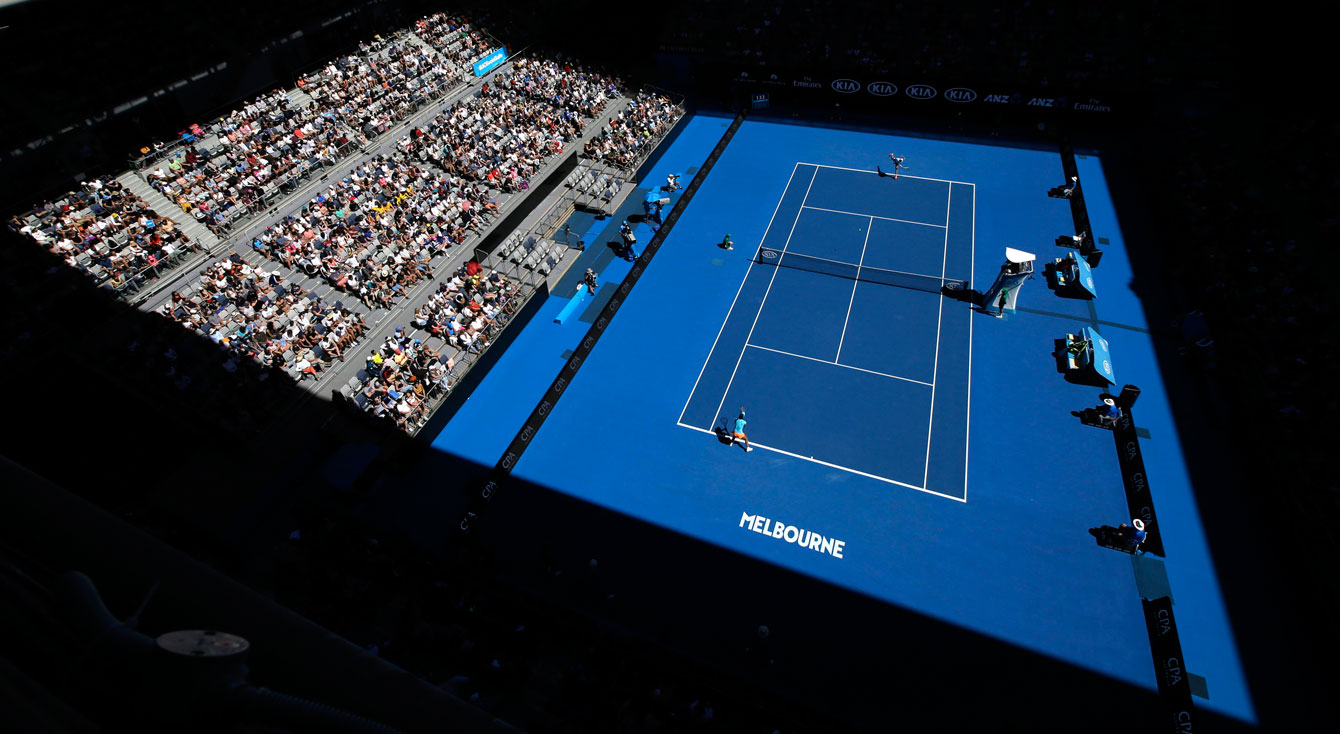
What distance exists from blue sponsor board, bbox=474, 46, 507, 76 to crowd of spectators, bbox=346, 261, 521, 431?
1864 centimetres

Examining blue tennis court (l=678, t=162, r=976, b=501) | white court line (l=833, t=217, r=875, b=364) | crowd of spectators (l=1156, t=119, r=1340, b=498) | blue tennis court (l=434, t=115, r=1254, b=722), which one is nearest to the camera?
blue tennis court (l=434, t=115, r=1254, b=722)

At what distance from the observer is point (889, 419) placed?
2003cm

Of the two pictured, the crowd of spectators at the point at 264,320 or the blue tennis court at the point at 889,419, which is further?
the crowd of spectators at the point at 264,320

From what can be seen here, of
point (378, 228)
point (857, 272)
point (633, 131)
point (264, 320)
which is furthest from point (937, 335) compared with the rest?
point (264, 320)

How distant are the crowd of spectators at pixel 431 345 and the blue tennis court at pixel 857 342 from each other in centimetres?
835

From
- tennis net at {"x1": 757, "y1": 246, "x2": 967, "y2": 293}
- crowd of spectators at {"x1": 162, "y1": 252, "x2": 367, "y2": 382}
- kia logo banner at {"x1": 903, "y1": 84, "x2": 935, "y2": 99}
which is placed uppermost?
kia logo banner at {"x1": 903, "y1": 84, "x2": 935, "y2": 99}

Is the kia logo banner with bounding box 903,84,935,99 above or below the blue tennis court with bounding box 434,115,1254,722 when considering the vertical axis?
above

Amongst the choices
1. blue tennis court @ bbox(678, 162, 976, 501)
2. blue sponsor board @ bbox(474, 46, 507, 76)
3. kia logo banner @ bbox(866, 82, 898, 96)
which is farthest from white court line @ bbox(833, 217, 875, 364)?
blue sponsor board @ bbox(474, 46, 507, 76)

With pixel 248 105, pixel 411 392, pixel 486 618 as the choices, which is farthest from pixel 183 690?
pixel 248 105

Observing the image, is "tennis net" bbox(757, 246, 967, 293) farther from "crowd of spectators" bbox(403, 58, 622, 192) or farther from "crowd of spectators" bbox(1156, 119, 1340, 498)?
"crowd of spectators" bbox(403, 58, 622, 192)

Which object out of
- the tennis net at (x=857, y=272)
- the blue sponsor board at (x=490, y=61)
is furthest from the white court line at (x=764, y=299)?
the blue sponsor board at (x=490, y=61)

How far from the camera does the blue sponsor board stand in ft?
124

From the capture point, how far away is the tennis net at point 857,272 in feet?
81.8

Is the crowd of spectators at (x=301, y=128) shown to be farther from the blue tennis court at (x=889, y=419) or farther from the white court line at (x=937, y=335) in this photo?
the white court line at (x=937, y=335)
